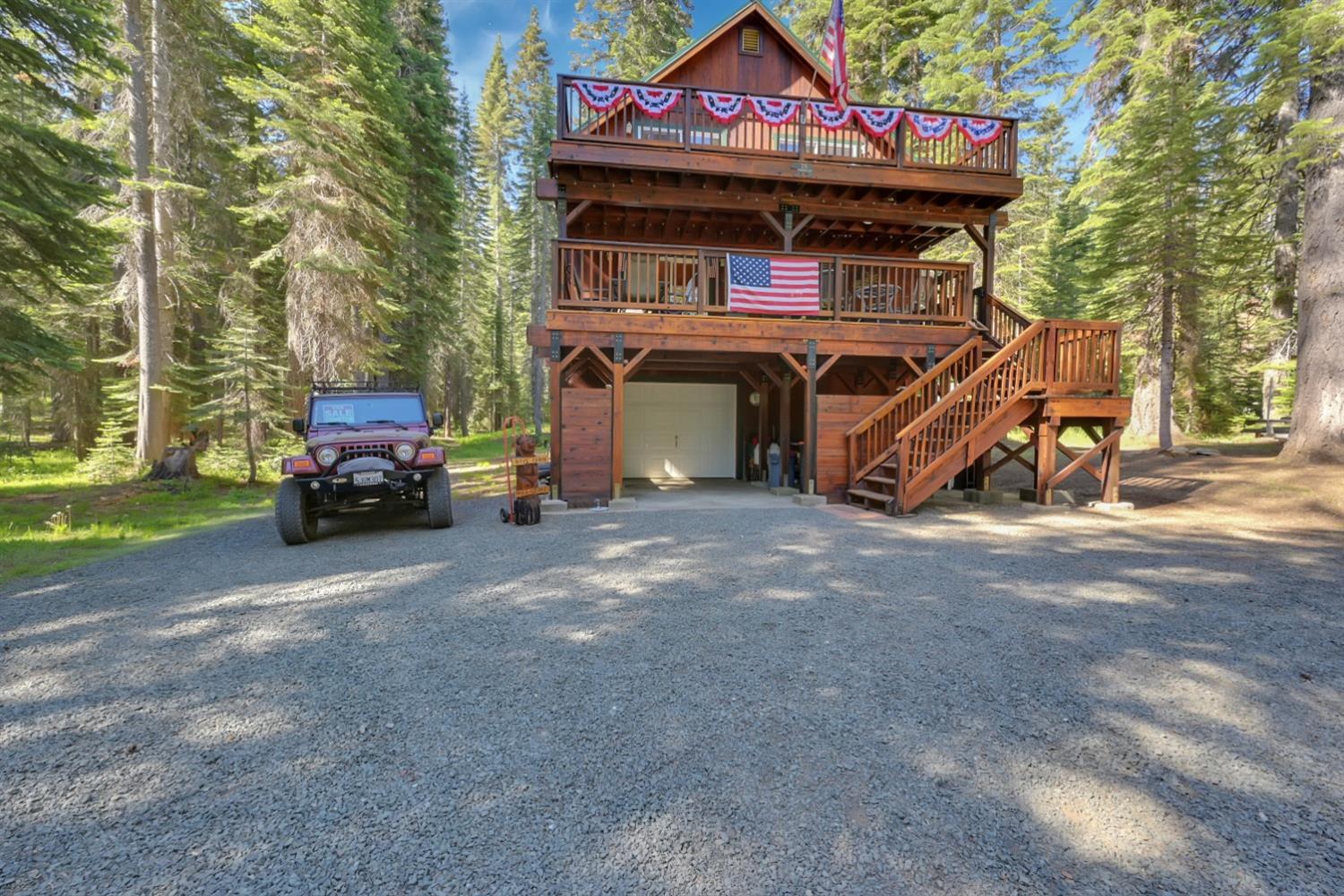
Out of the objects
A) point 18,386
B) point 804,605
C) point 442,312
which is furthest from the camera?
point 442,312

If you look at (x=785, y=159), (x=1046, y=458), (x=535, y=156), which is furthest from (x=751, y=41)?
(x=535, y=156)

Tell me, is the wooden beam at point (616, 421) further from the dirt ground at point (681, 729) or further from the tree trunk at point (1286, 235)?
the tree trunk at point (1286, 235)

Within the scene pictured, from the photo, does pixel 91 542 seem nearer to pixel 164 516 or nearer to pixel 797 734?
pixel 164 516

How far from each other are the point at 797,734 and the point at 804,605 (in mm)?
1892

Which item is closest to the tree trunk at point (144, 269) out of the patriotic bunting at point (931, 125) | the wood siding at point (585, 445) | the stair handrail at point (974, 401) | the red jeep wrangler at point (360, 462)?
the red jeep wrangler at point (360, 462)

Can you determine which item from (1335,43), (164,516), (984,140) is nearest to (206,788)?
(164,516)

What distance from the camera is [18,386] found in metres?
Result: 8.71

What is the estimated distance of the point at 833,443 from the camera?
32.7 feet

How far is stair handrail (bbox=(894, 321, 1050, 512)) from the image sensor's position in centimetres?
862

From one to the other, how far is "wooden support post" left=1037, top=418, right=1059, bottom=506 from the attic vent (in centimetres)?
1044

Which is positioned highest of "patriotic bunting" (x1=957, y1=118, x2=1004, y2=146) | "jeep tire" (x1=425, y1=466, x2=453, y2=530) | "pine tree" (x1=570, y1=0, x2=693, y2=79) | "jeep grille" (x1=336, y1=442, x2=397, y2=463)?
"pine tree" (x1=570, y1=0, x2=693, y2=79)

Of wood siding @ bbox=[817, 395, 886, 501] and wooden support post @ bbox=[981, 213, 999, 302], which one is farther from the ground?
wooden support post @ bbox=[981, 213, 999, 302]

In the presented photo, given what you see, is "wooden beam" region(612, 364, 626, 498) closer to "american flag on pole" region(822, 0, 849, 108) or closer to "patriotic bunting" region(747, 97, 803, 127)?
→ "patriotic bunting" region(747, 97, 803, 127)

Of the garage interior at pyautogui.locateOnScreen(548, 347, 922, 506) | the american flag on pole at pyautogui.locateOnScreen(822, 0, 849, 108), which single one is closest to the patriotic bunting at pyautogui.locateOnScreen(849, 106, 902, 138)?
the american flag on pole at pyautogui.locateOnScreen(822, 0, 849, 108)
